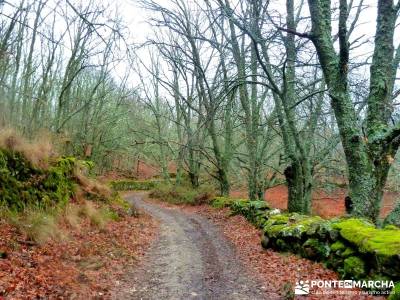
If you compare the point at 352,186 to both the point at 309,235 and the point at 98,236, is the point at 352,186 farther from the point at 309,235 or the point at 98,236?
the point at 98,236

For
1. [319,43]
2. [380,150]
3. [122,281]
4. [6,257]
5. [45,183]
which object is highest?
[319,43]

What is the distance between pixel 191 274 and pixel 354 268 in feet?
9.03

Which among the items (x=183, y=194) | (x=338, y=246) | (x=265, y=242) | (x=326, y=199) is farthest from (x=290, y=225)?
(x=326, y=199)

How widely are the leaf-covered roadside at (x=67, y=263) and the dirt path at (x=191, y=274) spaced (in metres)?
0.40

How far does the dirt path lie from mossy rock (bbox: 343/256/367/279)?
50.1 inches

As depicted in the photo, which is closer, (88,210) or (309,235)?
(309,235)

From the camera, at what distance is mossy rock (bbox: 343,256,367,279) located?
5.48m

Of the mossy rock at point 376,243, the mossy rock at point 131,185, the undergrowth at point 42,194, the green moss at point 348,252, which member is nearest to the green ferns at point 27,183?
the undergrowth at point 42,194

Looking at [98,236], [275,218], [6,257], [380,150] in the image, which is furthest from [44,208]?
[380,150]

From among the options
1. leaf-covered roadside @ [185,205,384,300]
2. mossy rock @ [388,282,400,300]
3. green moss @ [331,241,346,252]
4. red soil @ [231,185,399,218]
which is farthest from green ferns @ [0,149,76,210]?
red soil @ [231,185,399,218]

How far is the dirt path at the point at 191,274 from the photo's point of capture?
5.70m

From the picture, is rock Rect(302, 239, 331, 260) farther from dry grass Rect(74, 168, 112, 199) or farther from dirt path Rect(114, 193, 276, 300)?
dry grass Rect(74, 168, 112, 199)

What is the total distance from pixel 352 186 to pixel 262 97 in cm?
923

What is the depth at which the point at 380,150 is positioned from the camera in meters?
6.87
